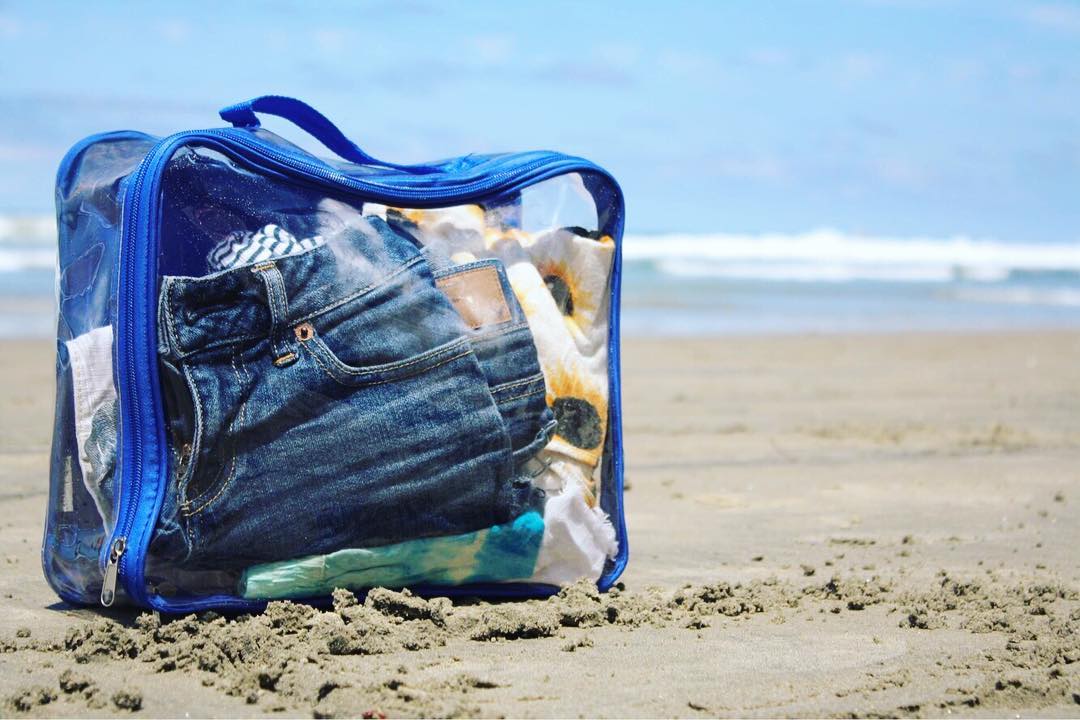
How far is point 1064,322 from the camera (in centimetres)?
1339

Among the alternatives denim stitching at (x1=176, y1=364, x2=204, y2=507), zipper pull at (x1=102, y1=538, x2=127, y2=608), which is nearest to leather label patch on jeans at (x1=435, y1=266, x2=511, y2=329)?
denim stitching at (x1=176, y1=364, x2=204, y2=507)

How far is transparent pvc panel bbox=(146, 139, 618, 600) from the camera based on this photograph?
91.9 inches

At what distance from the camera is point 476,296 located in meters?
2.62

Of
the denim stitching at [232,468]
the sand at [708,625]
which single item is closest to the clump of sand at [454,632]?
the sand at [708,625]

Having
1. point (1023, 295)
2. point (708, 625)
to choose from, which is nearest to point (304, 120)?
point (708, 625)

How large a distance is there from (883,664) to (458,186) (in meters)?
1.35

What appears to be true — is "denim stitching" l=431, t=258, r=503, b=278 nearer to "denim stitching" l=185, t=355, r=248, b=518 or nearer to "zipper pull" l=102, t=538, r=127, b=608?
"denim stitching" l=185, t=355, r=248, b=518

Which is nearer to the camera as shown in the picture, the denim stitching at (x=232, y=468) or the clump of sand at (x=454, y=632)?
the clump of sand at (x=454, y=632)

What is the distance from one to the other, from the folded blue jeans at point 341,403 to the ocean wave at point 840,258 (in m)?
18.5

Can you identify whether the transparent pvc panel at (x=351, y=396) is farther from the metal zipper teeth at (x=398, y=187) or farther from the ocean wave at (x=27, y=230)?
the ocean wave at (x=27, y=230)

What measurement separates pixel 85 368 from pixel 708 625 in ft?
4.69

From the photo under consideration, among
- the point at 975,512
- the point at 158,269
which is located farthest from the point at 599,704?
the point at 975,512

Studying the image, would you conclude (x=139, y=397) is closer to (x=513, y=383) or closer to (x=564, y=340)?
(x=513, y=383)

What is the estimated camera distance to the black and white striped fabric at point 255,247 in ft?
7.86
